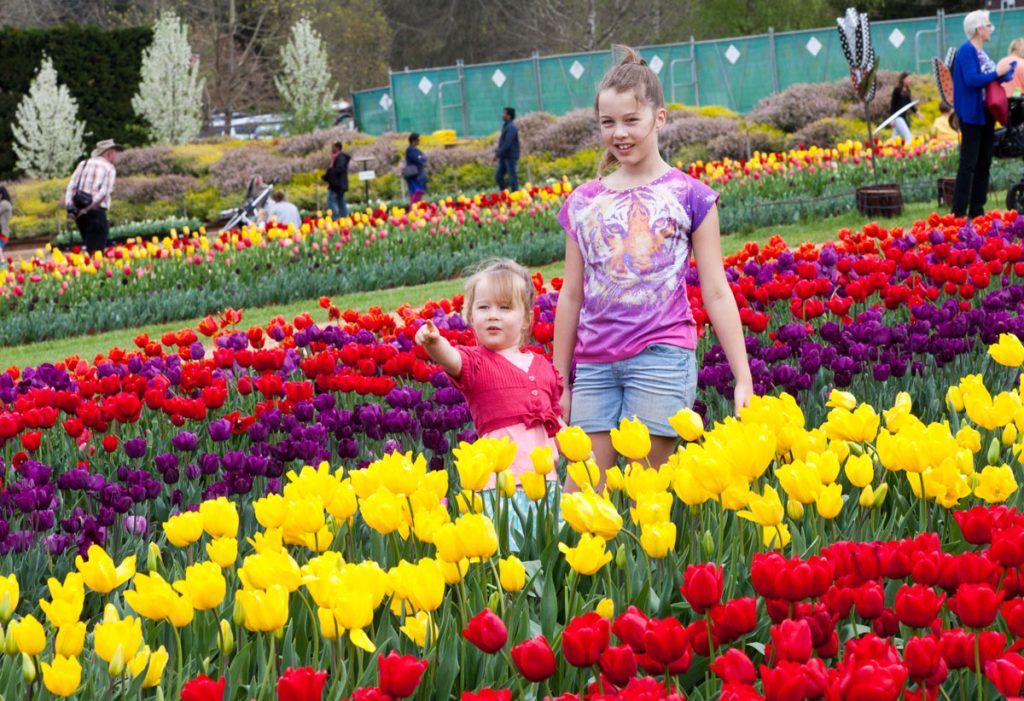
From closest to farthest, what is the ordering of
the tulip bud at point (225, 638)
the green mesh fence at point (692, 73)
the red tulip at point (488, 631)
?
the red tulip at point (488, 631), the tulip bud at point (225, 638), the green mesh fence at point (692, 73)

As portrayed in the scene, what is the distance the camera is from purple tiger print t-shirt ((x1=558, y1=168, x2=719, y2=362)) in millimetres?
3922

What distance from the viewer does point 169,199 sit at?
89.2 feet

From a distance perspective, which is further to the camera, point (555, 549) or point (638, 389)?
point (638, 389)

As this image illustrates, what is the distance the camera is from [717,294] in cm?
395

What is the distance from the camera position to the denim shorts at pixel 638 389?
12.8 feet

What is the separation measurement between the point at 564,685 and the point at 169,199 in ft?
86.1

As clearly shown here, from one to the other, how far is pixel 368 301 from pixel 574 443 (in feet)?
28.9

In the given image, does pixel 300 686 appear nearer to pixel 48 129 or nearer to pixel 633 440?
pixel 633 440

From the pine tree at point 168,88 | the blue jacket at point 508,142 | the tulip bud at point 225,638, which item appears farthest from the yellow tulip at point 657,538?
the pine tree at point 168,88

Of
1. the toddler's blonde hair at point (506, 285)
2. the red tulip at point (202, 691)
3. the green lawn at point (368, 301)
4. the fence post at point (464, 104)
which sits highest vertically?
the fence post at point (464, 104)

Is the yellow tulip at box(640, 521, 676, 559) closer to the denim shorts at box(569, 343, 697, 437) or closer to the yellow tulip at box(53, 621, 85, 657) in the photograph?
the yellow tulip at box(53, 621, 85, 657)

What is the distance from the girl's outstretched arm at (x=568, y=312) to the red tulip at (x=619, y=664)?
236cm

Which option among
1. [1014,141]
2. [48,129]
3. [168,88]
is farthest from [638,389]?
[168,88]

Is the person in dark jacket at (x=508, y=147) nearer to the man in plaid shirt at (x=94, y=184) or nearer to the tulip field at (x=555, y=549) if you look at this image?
the man in plaid shirt at (x=94, y=184)
